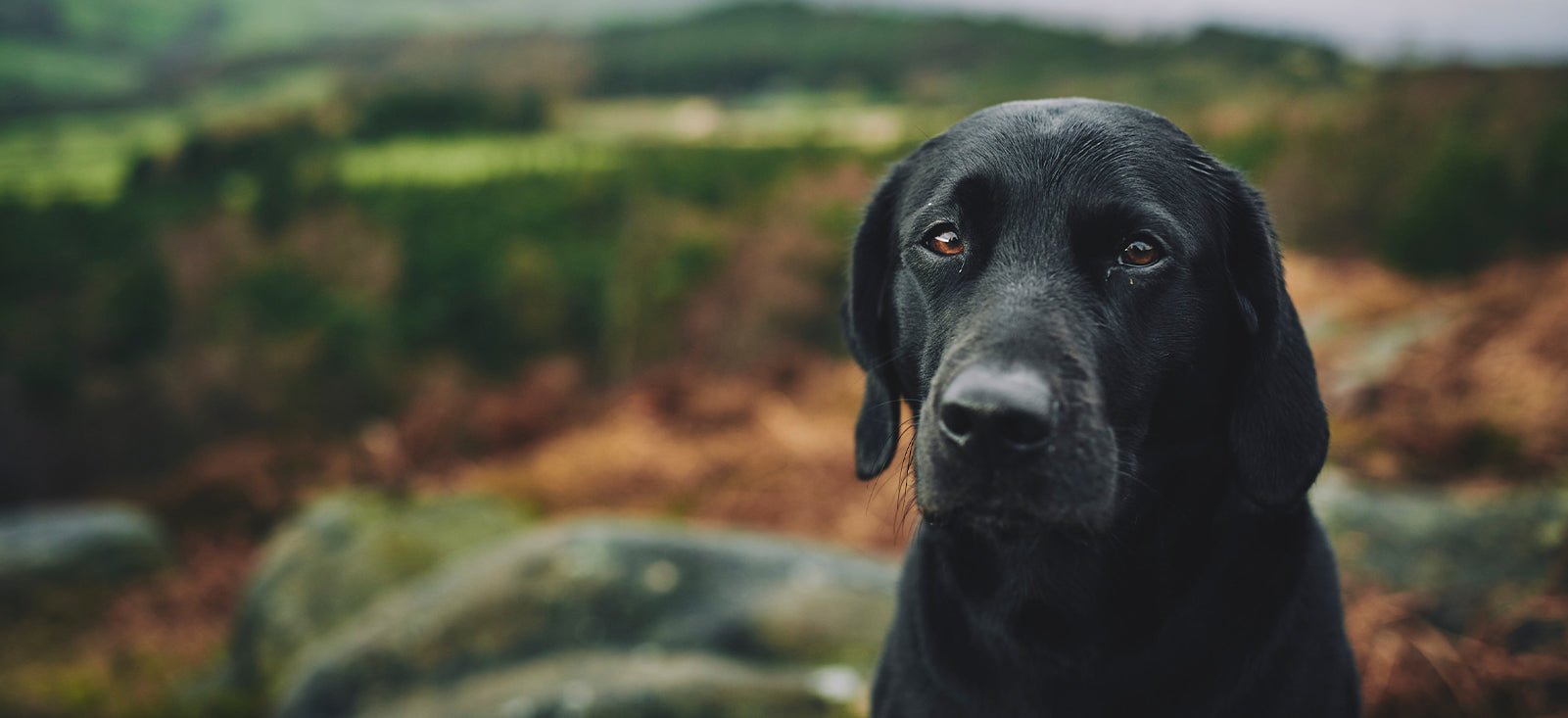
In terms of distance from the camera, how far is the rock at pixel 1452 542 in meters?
3.95

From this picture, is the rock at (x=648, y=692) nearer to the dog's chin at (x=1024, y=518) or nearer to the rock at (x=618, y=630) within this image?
the rock at (x=618, y=630)

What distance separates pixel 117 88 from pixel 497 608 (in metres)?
40.2

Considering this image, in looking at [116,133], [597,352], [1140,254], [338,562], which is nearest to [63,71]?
[116,133]

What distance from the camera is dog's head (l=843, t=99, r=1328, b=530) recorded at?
67.8 inches

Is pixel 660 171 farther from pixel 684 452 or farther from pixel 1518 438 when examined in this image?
pixel 1518 438

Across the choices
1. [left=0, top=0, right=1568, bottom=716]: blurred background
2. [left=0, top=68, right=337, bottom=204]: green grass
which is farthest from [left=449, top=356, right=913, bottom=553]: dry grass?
[left=0, top=68, right=337, bottom=204]: green grass

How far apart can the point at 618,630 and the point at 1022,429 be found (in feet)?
11.3

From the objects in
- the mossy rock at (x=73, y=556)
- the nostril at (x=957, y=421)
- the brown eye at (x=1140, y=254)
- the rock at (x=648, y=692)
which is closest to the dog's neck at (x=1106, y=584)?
the nostril at (x=957, y=421)

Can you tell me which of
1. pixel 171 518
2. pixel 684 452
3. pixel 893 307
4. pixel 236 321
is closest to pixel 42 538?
pixel 171 518

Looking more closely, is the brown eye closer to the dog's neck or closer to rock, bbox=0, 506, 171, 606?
the dog's neck

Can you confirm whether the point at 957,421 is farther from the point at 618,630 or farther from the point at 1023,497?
the point at 618,630

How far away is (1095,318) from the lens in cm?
190

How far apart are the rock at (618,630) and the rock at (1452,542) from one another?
2.23 meters

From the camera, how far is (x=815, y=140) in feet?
63.6
